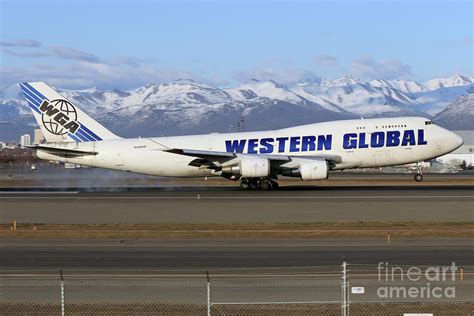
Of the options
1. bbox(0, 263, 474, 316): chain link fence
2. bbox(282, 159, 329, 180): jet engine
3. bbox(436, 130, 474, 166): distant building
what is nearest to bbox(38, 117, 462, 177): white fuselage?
bbox(282, 159, 329, 180): jet engine

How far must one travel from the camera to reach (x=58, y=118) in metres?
55.6

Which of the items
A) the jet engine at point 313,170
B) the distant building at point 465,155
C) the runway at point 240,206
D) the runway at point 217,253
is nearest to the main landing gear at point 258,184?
the runway at point 240,206

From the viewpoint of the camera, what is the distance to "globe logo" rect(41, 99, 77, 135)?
55.6 metres

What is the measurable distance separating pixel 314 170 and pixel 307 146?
11.2 ft

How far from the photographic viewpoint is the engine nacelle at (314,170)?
→ 51125 mm

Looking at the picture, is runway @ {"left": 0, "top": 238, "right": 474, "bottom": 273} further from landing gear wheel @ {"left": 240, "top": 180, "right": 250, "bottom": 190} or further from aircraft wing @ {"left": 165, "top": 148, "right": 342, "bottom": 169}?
landing gear wheel @ {"left": 240, "top": 180, "right": 250, "bottom": 190}

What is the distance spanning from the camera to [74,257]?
84.6 feet

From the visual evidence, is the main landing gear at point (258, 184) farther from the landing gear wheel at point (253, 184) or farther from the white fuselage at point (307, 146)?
the white fuselage at point (307, 146)

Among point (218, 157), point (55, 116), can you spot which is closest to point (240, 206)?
point (218, 157)

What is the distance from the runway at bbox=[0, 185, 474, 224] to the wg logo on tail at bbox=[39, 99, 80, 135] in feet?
15.7

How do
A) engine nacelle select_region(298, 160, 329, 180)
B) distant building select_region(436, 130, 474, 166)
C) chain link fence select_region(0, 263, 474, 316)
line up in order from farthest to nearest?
distant building select_region(436, 130, 474, 166) < engine nacelle select_region(298, 160, 329, 180) < chain link fence select_region(0, 263, 474, 316)

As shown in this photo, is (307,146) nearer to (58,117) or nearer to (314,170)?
(314,170)

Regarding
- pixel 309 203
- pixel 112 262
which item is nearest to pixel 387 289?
pixel 112 262

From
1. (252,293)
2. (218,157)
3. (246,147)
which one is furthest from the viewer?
(246,147)
